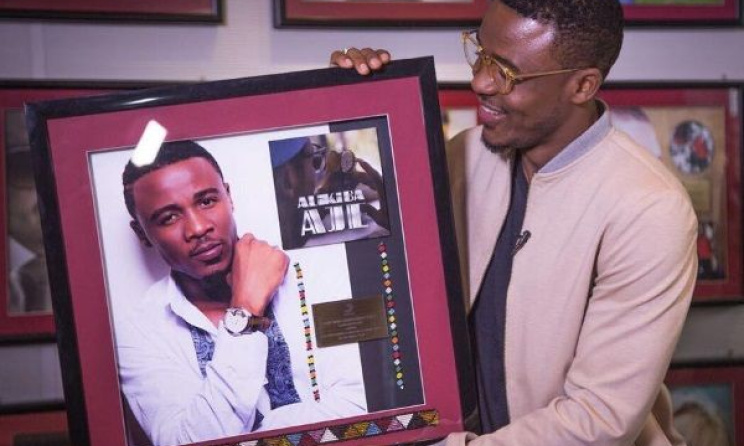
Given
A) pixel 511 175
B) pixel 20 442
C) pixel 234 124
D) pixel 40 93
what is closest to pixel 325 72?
pixel 234 124

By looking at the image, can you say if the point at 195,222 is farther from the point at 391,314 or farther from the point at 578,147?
the point at 578,147

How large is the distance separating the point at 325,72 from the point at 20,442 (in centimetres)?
100

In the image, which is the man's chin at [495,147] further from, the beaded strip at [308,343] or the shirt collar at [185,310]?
the shirt collar at [185,310]

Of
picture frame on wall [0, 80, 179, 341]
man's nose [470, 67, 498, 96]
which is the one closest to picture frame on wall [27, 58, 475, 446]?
man's nose [470, 67, 498, 96]

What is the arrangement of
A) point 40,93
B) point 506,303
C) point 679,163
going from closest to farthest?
point 506,303
point 40,93
point 679,163

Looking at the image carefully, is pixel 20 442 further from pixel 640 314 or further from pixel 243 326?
pixel 640 314

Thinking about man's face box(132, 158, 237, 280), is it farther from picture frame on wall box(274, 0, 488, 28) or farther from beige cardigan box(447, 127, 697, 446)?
picture frame on wall box(274, 0, 488, 28)

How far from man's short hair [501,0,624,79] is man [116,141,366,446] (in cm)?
50

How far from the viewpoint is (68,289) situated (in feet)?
A: 3.62

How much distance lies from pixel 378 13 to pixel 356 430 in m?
0.89

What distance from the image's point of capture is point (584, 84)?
1.23 m

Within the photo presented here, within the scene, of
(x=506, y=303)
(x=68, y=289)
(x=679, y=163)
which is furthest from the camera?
(x=679, y=163)

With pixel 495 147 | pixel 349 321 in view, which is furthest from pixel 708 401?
pixel 349 321

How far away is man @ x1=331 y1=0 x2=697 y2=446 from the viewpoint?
113cm
